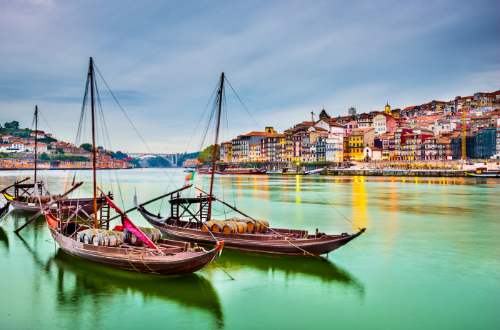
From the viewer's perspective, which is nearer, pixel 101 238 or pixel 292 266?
pixel 101 238

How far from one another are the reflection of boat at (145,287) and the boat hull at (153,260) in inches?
12.3

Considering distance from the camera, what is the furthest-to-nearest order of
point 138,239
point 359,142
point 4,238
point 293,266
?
point 359,142
point 4,238
point 293,266
point 138,239

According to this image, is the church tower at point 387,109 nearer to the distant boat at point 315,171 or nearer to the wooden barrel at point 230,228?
the distant boat at point 315,171

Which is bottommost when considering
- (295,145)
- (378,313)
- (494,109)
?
(378,313)

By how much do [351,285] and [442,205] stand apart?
29832 millimetres

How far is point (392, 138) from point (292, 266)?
364 feet

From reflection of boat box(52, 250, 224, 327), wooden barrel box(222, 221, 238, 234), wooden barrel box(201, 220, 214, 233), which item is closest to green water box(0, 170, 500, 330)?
reflection of boat box(52, 250, 224, 327)

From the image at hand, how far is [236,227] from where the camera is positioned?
58.6 feet

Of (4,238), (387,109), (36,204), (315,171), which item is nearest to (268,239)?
(4,238)

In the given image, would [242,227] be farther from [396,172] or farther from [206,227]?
[396,172]

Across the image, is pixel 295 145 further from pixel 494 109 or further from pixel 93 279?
pixel 93 279

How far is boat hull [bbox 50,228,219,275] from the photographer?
13.4 meters

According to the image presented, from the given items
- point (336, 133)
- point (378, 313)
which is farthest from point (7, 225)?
point (336, 133)

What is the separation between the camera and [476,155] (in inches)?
4446
